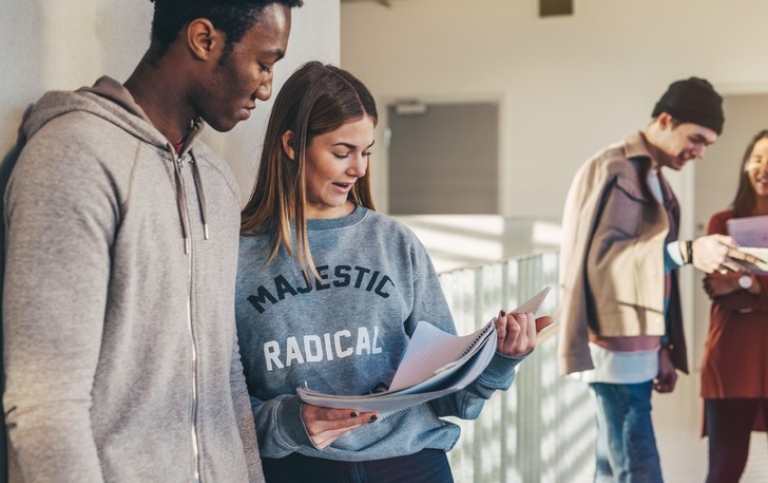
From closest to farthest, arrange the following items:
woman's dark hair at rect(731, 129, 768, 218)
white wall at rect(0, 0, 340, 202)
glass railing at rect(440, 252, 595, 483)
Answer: white wall at rect(0, 0, 340, 202), glass railing at rect(440, 252, 595, 483), woman's dark hair at rect(731, 129, 768, 218)

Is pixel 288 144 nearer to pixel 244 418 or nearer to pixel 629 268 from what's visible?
pixel 244 418

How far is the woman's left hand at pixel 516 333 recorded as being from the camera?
136cm

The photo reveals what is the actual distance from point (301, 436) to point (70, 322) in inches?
17.7

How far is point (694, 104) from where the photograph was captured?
2.56 meters

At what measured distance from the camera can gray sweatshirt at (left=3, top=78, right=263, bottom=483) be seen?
2.83ft

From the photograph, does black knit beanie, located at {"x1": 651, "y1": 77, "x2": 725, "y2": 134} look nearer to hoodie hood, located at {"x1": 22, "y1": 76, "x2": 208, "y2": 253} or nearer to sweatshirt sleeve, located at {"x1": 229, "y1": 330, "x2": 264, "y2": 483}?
sweatshirt sleeve, located at {"x1": 229, "y1": 330, "x2": 264, "y2": 483}

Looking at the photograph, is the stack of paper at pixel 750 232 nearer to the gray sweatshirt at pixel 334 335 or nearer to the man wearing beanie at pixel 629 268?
the man wearing beanie at pixel 629 268

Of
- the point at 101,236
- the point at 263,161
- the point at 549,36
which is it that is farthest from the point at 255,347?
the point at 549,36

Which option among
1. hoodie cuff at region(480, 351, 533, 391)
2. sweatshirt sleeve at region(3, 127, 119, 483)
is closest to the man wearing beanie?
hoodie cuff at region(480, 351, 533, 391)

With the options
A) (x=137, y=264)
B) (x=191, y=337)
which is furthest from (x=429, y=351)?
(x=137, y=264)

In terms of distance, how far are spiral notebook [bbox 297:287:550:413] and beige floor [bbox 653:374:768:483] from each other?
122 inches

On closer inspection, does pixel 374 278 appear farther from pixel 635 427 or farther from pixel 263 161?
pixel 635 427

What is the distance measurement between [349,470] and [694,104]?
171 centimetres

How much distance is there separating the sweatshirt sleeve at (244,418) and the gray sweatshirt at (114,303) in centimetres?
7
